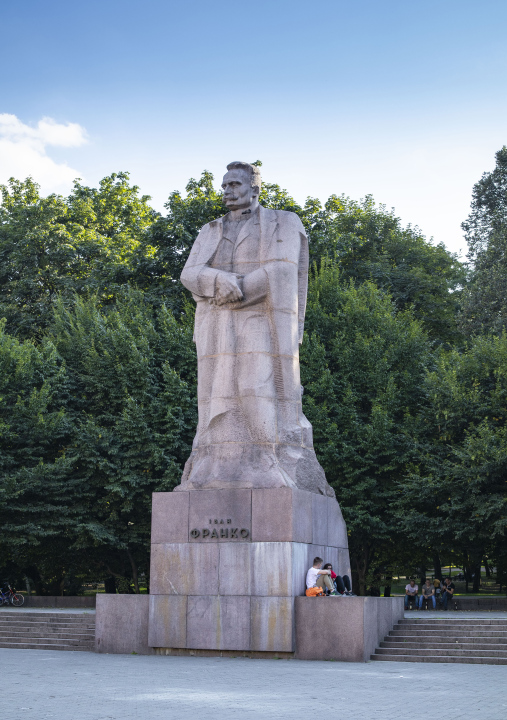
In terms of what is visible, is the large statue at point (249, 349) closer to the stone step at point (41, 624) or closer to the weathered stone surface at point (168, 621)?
the weathered stone surface at point (168, 621)

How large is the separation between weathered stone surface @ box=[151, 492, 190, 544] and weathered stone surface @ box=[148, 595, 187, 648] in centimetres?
101

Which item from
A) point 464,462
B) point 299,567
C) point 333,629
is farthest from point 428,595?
point 333,629

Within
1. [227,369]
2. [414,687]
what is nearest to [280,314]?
[227,369]

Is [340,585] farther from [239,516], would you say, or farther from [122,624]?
[122,624]

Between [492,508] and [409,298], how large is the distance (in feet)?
54.3

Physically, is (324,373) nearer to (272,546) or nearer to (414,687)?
(272,546)

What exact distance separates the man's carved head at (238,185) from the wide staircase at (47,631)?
30.3ft

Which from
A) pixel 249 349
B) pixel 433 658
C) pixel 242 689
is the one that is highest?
pixel 249 349

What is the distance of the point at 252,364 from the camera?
1561cm

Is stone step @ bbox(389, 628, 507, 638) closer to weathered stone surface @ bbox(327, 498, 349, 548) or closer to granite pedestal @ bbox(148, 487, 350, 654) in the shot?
weathered stone surface @ bbox(327, 498, 349, 548)

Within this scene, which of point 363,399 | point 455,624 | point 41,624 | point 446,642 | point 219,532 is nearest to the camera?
point 219,532

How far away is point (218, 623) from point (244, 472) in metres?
2.57

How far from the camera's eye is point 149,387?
2959cm

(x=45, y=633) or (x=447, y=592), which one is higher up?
(x=447, y=592)
